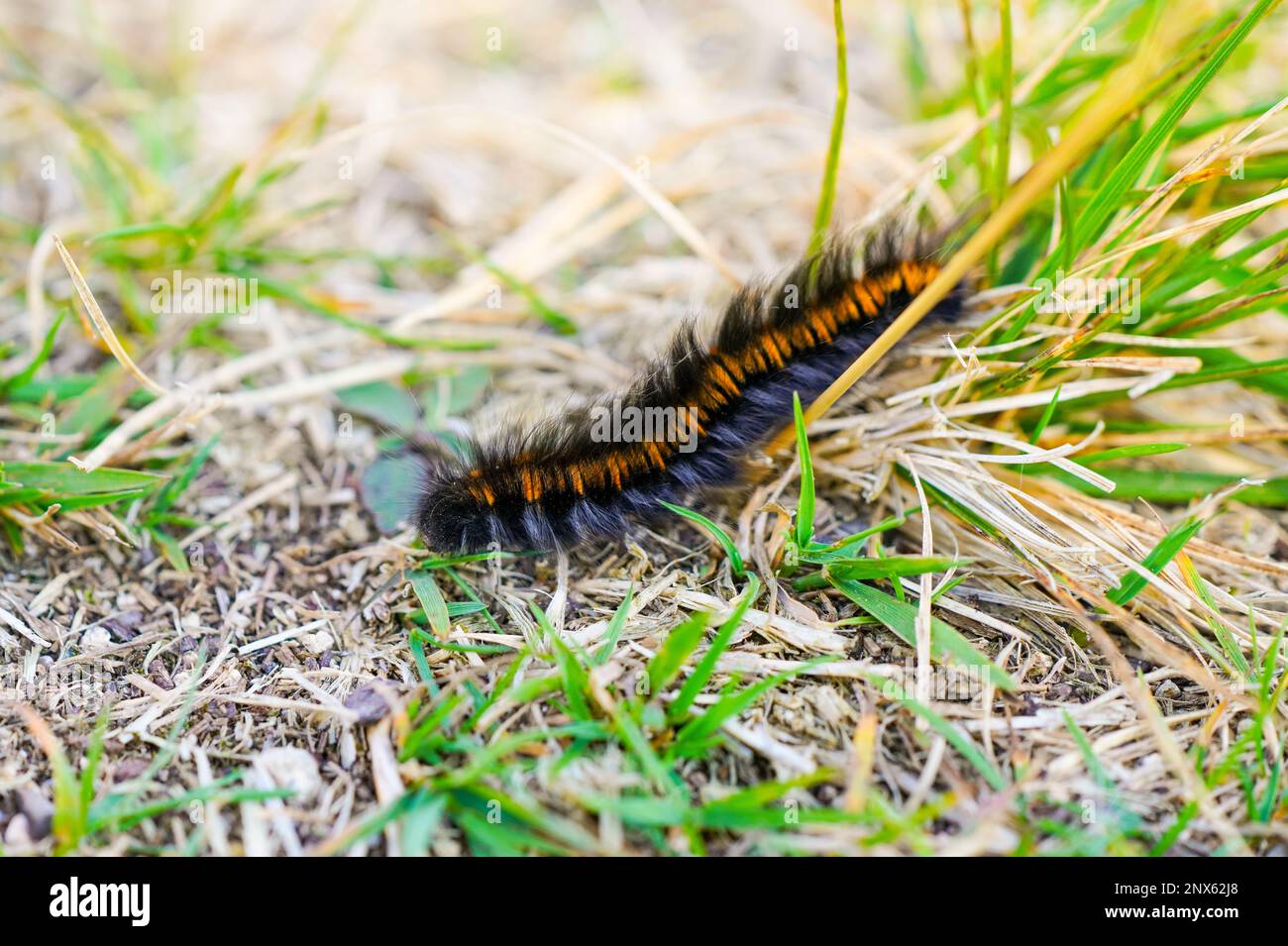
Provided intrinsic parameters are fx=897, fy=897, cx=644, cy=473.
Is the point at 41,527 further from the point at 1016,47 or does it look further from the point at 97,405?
the point at 1016,47

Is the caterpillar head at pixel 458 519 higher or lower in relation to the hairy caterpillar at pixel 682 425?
lower

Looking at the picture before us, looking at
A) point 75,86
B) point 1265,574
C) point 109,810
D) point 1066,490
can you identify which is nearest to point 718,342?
Result: point 1066,490

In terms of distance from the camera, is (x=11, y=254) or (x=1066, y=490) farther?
(x=11, y=254)

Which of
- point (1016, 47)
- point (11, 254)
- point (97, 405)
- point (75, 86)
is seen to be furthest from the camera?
point (75, 86)

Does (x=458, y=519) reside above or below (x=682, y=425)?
below

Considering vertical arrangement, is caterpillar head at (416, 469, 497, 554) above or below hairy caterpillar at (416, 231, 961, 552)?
below
